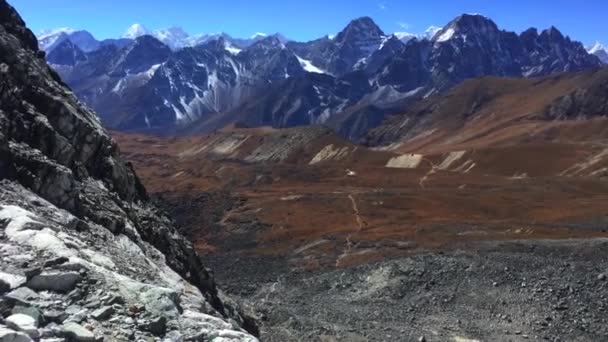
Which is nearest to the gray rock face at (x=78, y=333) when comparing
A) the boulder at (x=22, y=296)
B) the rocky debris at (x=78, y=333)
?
the rocky debris at (x=78, y=333)

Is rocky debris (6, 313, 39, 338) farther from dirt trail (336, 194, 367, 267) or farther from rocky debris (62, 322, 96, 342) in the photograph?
dirt trail (336, 194, 367, 267)

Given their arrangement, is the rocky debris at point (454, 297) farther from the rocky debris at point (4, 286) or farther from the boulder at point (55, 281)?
the rocky debris at point (4, 286)

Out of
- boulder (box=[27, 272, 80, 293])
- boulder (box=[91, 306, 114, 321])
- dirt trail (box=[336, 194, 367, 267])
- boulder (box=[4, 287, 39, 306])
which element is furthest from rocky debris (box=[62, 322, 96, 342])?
dirt trail (box=[336, 194, 367, 267])

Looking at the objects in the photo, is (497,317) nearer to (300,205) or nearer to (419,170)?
(300,205)

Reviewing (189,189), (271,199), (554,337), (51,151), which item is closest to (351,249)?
(554,337)

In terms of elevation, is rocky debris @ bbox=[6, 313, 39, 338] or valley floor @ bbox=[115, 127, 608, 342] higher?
rocky debris @ bbox=[6, 313, 39, 338]

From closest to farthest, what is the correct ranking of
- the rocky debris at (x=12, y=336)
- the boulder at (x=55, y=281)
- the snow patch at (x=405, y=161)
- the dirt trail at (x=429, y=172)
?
the rocky debris at (x=12, y=336) → the boulder at (x=55, y=281) → the dirt trail at (x=429, y=172) → the snow patch at (x=405, y=161)
